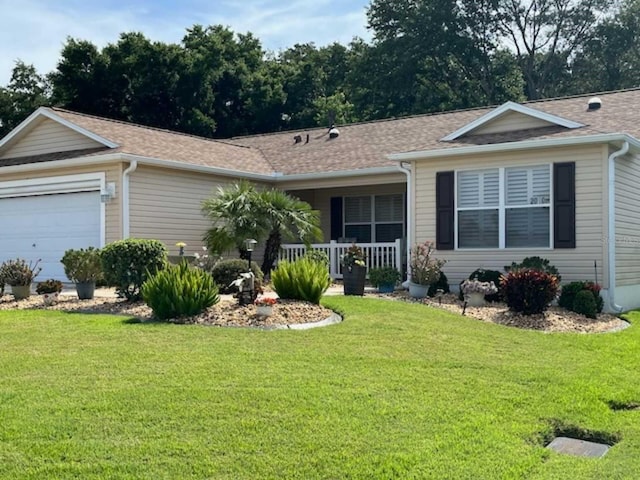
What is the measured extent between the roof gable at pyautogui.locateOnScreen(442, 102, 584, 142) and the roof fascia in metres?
0.89

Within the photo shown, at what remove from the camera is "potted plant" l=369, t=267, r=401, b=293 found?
14398mm

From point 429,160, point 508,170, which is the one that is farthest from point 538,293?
point 429,160

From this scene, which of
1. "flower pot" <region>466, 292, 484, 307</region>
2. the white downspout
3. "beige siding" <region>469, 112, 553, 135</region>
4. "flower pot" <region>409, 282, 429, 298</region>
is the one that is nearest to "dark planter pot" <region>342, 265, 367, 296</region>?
"flower pot" <region>409, 282, 429, 298</region>

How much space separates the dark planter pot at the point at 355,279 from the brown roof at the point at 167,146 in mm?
5631

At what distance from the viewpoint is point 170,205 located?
16438 mm

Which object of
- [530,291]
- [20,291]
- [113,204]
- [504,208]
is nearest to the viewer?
[530,291]

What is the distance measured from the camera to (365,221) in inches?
776

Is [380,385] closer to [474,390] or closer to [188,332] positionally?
[474,390]

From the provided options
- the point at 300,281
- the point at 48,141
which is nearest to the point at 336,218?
the point at 48,141

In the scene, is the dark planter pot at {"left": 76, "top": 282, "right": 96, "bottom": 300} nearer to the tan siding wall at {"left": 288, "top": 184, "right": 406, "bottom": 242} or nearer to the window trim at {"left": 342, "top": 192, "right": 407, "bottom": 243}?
the tan siding wall at {"left": 288, "top": 184, "right": 406, "bottom": 242}

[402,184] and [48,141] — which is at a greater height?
[48,141]

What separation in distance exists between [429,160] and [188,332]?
7.54 meters

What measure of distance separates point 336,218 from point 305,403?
47.5 ft

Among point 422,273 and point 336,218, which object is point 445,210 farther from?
point 336,218
